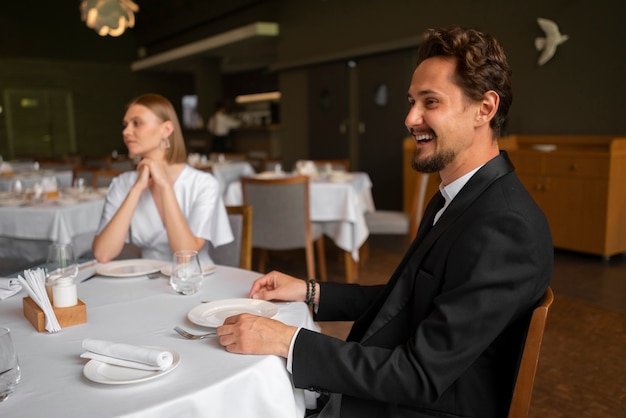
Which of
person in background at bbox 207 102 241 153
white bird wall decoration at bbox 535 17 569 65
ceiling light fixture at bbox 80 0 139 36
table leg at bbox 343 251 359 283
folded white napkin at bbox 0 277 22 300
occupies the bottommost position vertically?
table leg at bbox 343 251 359 283

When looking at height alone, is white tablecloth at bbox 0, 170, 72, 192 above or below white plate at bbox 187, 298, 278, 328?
above

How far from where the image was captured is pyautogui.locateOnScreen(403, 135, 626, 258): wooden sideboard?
4988 mm

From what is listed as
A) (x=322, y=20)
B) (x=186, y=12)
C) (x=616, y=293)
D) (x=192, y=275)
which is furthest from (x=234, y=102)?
(x=192, y=275)

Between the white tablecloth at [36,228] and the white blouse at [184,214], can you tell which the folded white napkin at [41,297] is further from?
the white tablecloth at [36,228]

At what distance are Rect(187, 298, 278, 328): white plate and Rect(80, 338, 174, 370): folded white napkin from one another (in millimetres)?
228

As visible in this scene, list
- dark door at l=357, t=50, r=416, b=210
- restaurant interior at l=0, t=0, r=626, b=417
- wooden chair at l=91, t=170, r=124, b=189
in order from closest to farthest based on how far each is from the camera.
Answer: restaurant interior at l=0, t=0, r=626, b=417
wooden chair at l=91, t=170, r=124, b=189
dark door at l=357, t=50, r=416, b=210

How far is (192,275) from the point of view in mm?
1552

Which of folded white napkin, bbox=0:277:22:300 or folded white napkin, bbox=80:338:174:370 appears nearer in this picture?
folded white napkin, bbox=80:338:174:370

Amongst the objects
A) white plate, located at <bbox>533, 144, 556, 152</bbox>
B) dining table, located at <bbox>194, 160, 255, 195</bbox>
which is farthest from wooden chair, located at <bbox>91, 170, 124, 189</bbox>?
white plate, located at <bbox>533, 144, 556, 152</bbox>

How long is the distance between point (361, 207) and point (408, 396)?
12.1ft

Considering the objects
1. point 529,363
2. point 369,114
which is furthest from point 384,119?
point 529,363

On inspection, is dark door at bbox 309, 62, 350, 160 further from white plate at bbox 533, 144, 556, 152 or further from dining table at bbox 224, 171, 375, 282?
dining table at bbox 224, 171, 375, 282

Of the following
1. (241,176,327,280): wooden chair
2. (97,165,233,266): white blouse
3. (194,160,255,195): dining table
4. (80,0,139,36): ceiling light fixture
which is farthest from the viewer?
(194,160,255,195): dining table

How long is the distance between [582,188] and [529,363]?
15.4ft
